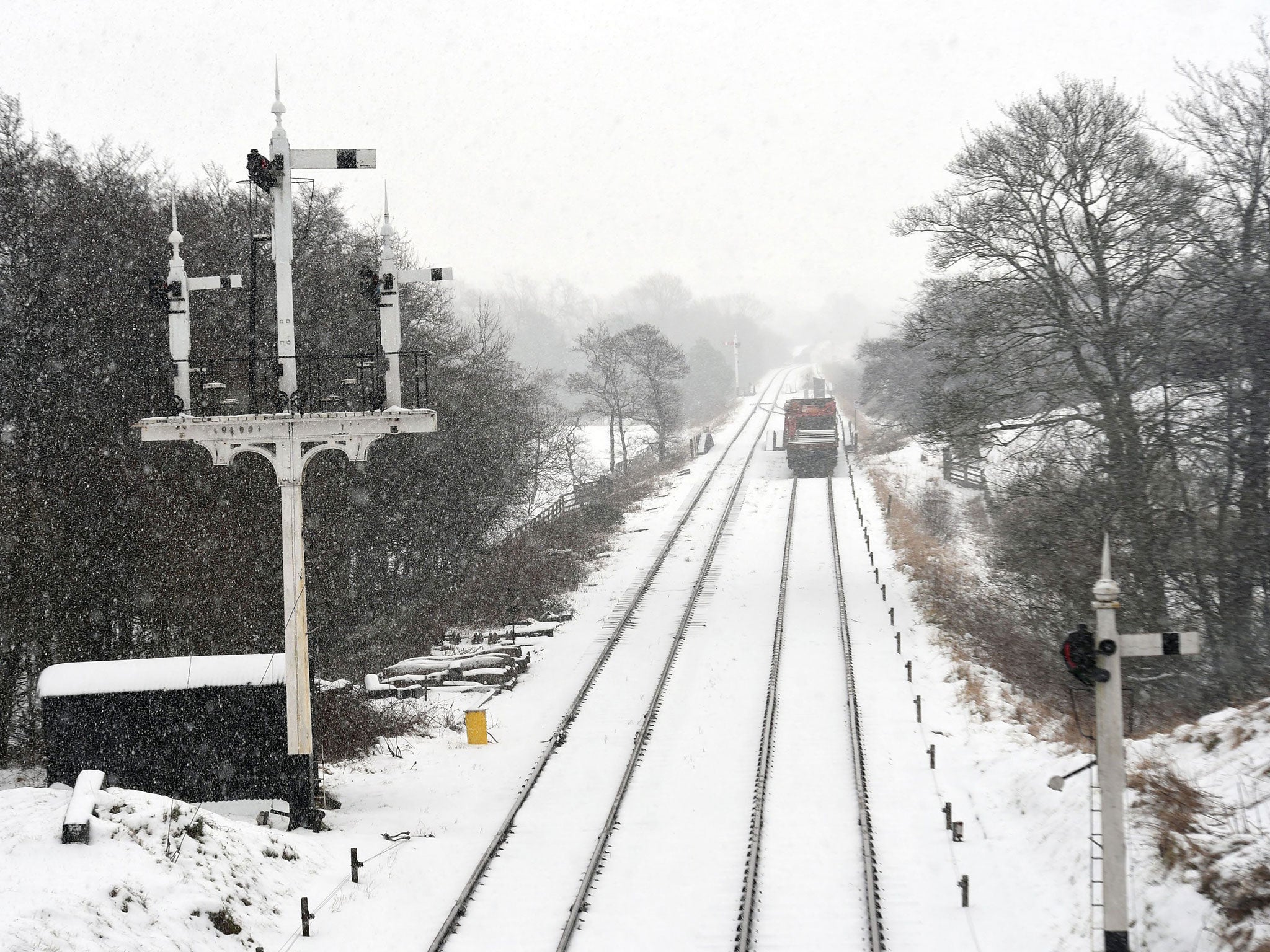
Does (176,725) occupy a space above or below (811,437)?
below

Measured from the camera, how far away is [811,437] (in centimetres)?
4594

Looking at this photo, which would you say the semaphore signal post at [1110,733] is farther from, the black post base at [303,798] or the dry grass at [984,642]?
the black post base at [303,798]

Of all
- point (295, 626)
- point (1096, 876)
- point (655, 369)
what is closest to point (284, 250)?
point (295, 626)

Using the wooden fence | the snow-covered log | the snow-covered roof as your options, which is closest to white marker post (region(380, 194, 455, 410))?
the snow-covered roof

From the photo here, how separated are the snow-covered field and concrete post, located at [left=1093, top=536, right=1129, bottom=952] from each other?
953mm

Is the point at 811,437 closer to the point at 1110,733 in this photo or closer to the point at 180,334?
the point at 180,334

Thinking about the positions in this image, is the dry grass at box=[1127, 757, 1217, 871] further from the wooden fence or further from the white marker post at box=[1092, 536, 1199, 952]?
the wooden fence

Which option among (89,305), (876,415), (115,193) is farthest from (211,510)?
(876,415)

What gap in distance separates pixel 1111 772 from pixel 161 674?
10.1 metres

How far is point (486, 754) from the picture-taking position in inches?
605

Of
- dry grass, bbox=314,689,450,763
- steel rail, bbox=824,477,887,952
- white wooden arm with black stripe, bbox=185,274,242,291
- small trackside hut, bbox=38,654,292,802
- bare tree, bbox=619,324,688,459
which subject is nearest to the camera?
steel rail, bbox=824,477,887,952

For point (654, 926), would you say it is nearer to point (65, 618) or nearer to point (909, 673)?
point (909, 673)

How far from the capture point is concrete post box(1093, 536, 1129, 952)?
7559 millimetres

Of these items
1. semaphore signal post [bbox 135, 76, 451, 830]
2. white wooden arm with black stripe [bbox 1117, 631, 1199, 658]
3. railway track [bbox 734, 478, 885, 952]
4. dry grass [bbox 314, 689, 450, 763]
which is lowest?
railway track [bbox 734, 478, 885, 952]
